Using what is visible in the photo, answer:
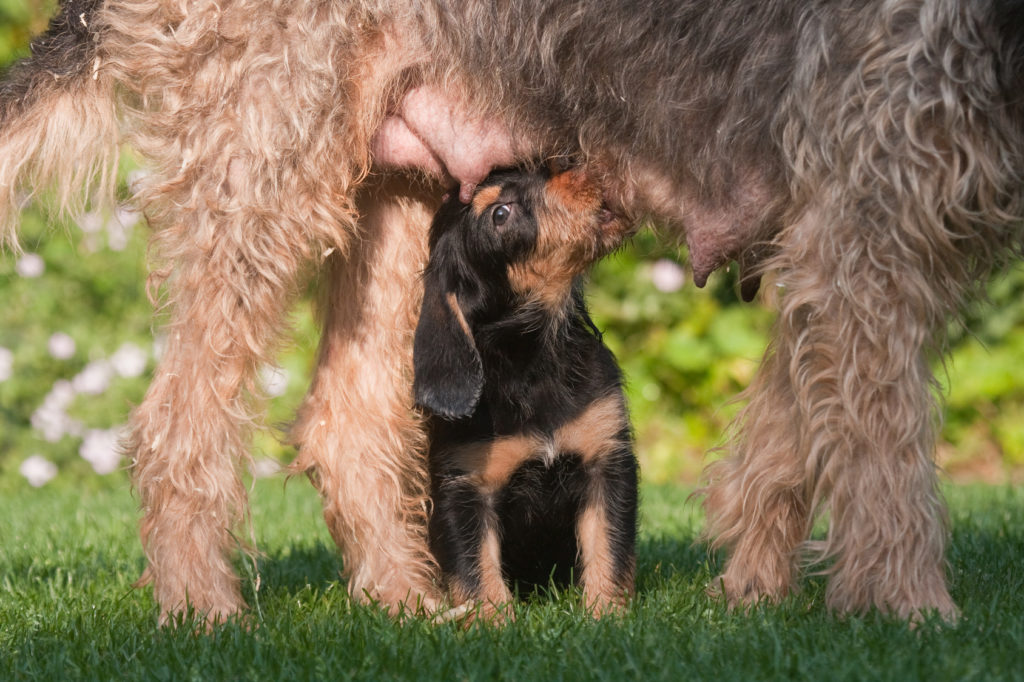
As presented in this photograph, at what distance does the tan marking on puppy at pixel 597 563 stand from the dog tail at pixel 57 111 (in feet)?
6.58

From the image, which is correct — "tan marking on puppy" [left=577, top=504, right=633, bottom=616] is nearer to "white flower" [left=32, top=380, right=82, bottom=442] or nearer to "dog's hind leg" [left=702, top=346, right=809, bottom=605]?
"dog's hind leg" [left=702, top=346, right=809, bottom=605]

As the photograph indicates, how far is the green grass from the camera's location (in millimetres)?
2867

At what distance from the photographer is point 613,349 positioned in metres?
8.10

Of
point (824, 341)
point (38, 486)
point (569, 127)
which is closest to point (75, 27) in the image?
point (569, 127)

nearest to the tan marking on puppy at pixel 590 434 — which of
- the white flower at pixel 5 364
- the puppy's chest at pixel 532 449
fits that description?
the puppy's chest at pixel 532 449

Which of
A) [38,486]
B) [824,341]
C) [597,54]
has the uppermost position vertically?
[597,54]

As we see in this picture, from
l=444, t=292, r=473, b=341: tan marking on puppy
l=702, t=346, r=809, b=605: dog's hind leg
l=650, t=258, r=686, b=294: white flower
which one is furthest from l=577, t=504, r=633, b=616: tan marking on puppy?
l=650, t=258, r=686, b=294: white flower

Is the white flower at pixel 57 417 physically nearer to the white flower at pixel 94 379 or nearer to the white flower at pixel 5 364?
the white flower at pixel 94 379

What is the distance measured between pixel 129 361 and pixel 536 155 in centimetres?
463

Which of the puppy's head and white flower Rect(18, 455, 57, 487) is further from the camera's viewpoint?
white flower Rect(18, 455, 57, 487)

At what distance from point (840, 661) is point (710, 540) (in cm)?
107

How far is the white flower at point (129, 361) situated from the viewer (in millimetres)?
7801

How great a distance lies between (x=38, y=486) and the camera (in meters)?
7.79

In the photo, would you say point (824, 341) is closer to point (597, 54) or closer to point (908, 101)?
point (908, 101)
